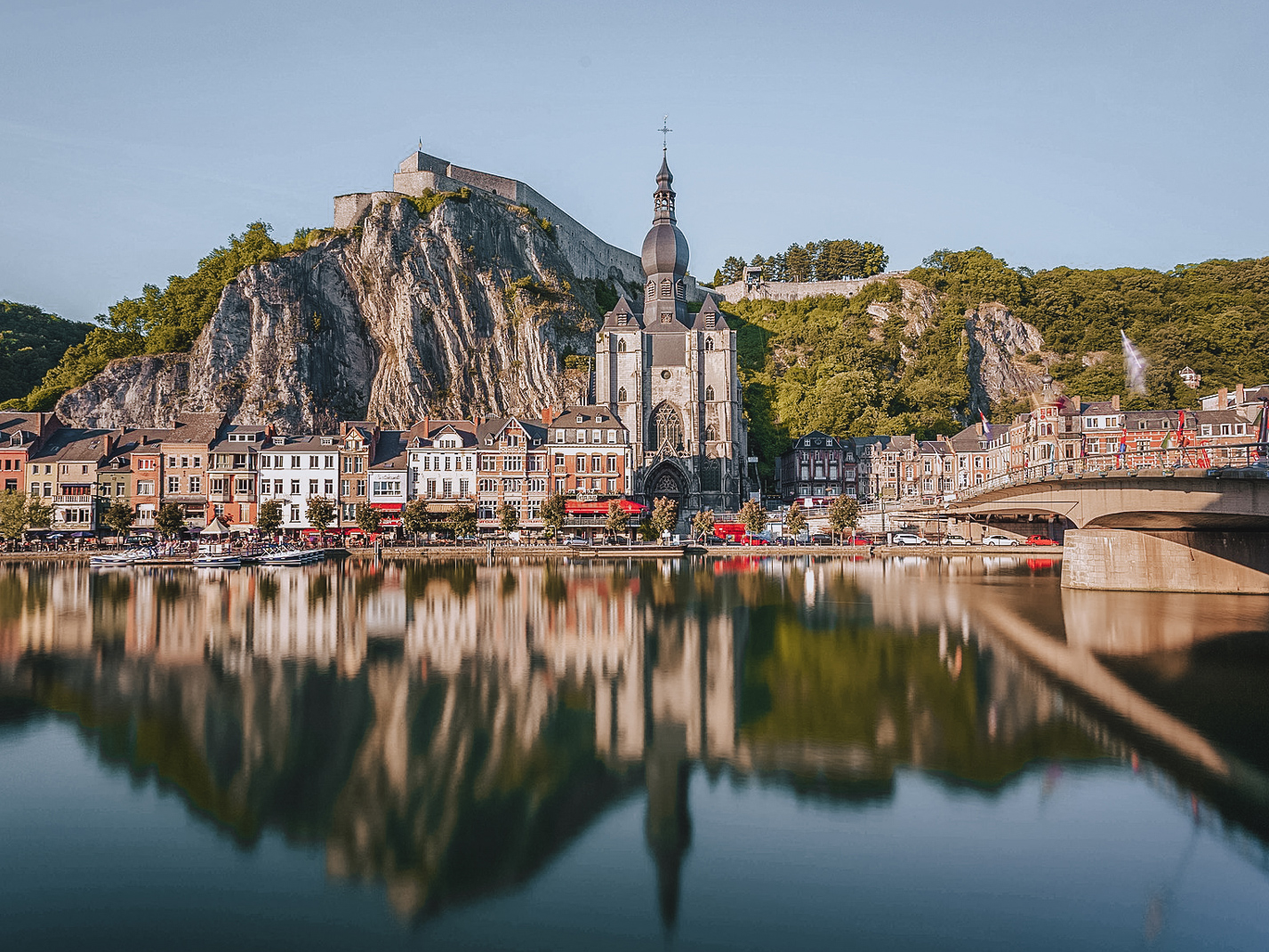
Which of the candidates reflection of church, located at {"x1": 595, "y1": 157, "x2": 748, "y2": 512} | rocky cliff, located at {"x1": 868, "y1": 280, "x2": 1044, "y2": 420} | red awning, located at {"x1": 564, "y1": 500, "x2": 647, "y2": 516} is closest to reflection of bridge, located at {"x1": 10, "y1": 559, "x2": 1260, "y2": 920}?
red awning, located at {"x1": 564, "y1": 500, "x2": 647, "y2": 516}

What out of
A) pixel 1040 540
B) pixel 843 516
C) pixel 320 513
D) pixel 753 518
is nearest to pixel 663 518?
pixel 753 518

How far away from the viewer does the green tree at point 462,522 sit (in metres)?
60.3

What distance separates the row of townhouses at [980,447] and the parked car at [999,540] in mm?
4235

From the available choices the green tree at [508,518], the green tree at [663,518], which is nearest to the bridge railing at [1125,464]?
the green tree at [663,518]

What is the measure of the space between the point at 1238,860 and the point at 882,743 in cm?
585

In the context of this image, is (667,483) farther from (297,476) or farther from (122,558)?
(122,558)

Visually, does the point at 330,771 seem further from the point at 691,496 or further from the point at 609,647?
the point at 691,496

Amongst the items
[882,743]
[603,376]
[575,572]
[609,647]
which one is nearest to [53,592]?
[575,572]

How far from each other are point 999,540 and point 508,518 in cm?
3594

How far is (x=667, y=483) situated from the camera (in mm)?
73500

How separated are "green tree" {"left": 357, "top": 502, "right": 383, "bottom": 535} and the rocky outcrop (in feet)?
221

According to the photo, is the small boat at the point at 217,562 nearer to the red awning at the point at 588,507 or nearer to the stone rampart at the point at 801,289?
the red awning at the point at 588,507

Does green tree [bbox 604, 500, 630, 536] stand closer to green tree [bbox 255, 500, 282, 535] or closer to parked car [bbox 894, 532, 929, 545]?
parked car [bbox 894, 532, 929, 545]

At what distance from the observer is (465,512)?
6081cm
